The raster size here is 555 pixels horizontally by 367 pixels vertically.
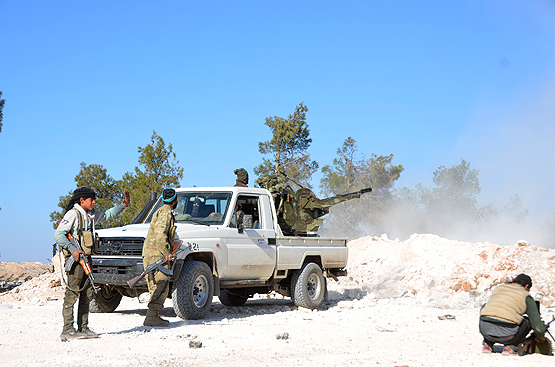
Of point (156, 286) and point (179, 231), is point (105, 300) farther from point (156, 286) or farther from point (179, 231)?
point (156, 286)

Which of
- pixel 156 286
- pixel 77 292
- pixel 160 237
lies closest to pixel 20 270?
pixel 156 286

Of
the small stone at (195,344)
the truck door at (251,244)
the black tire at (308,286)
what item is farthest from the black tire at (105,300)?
the small stone at (195,344)

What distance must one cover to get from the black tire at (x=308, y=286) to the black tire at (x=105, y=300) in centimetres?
338

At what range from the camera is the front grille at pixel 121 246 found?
28.8 ft

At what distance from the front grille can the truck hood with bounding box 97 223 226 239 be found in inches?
3.1

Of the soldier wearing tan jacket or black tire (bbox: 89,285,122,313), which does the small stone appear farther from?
black tire (bbox: 89,285,122,313)

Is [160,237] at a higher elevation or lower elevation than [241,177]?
lower

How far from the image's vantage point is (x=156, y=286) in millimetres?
8133

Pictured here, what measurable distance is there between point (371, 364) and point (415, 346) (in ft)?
5.15

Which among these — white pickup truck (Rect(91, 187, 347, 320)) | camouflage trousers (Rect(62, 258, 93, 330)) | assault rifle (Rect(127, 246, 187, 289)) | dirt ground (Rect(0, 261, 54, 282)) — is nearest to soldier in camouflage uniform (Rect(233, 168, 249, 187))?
white pickup truck (Rect(91, 187, 347, 320))

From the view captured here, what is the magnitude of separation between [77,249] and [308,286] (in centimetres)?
578

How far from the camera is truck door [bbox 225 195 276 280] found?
9.73m

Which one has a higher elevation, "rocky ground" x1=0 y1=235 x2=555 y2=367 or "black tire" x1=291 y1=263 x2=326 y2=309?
"black tire" x1=291 y1=263 x2=326 y2=309

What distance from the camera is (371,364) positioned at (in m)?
6.12
